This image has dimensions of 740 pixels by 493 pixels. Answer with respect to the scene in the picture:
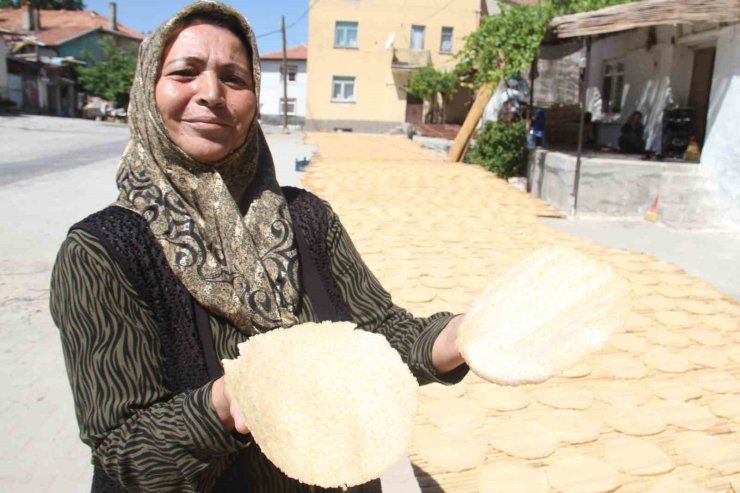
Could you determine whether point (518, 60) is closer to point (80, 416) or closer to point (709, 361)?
point (709, 361)

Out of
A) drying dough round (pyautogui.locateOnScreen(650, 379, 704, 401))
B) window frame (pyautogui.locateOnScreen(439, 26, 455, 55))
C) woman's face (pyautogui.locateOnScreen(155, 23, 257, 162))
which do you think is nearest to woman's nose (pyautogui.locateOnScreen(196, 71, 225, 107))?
woman's face (pyautogui.locateOnScreen(155, 23, 257, 162))

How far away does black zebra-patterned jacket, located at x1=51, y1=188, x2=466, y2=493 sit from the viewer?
1027mm

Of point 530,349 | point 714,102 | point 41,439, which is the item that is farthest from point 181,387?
point 714,102

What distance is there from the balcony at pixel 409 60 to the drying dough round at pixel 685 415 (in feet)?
100

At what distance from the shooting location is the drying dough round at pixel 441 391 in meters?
3.37

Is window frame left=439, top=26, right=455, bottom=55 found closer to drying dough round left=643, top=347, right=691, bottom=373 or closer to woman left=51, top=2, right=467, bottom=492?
drying dough round left=643, top=347, right=691, bottom=373

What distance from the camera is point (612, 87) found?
13328 mm

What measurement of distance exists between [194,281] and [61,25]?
4831 centimetres

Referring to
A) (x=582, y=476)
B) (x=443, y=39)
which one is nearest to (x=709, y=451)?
(x=582, y=476)

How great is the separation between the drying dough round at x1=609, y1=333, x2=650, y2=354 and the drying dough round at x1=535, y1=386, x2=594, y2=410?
0.74 meters

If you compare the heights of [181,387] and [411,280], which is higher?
[181,387]

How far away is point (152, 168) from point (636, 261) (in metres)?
6.04

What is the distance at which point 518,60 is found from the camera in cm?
988

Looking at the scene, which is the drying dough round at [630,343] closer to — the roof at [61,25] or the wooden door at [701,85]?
the wooden door at [701,85]
